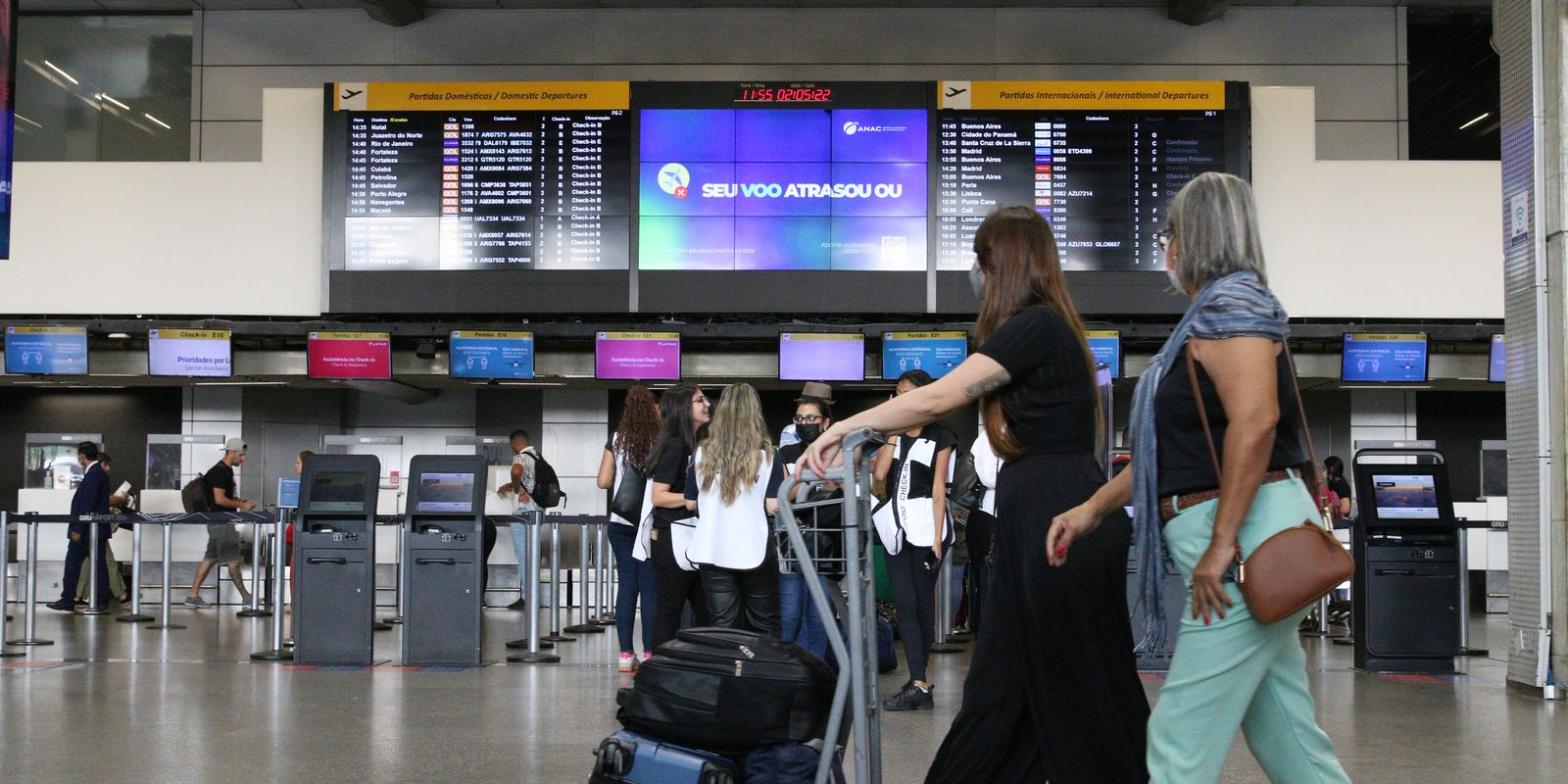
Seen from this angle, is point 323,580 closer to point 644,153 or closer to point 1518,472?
point 644,153

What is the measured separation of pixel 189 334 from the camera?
41.0 ft

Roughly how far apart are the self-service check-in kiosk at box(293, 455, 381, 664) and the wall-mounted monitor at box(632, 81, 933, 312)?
4341mm

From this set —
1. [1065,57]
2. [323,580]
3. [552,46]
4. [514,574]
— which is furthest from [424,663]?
[1065,57]

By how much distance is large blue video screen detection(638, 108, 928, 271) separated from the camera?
38.4ft

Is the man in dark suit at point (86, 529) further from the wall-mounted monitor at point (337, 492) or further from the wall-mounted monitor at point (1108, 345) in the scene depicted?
the wall-mounted monitor at point (1108, 345)

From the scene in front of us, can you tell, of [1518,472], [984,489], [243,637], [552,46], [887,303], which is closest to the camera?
[1518,472]

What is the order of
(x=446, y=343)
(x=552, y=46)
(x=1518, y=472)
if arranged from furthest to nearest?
(x=552, y=46) < (x=446, y=343) < (x=1518, y=472)

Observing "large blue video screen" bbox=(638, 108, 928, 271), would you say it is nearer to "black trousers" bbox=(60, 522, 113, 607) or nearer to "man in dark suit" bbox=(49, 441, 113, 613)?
"man in dark suit" bbox=(49, 441, 113, 613)

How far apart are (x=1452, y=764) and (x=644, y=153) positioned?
8.61 metres

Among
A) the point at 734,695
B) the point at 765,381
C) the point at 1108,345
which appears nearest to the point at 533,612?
the point at 734,695

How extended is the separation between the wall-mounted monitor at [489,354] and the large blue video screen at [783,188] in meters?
1.49

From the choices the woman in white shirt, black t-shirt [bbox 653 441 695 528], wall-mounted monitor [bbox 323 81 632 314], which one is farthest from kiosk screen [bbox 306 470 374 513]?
wall-mounted monitor [bbox 323 81 632 314]

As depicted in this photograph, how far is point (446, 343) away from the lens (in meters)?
12.7

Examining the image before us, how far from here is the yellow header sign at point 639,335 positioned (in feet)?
39.7
